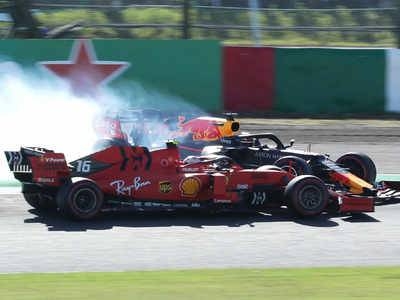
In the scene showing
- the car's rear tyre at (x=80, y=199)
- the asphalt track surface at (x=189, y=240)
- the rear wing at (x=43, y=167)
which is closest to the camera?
the asphalt track surface at (x=189, y=240)

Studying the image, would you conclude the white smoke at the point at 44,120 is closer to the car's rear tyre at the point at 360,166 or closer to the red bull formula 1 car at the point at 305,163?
the red bull formula 1 car at the point at 305,163

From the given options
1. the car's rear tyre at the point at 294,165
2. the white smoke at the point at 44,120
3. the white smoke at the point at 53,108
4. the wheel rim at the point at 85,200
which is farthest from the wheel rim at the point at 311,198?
the white smoke at the point at 44,120

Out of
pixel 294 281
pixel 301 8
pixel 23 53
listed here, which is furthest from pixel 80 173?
pixel 301 8

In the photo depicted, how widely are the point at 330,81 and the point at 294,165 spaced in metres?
10.5

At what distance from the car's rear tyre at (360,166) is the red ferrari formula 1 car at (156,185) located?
4.28 feet

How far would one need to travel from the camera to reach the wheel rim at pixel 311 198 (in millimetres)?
10375

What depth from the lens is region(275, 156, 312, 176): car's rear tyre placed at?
10977 millimetres

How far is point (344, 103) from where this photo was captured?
21359 millimetres

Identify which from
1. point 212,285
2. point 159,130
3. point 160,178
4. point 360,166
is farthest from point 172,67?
point 212,285

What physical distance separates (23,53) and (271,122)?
5.61 m

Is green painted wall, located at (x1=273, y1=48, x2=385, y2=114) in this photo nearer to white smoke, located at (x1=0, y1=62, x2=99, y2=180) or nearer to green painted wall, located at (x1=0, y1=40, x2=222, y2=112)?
green painted wall, located at (x1=0, y1=40, x2=222, y2=112)

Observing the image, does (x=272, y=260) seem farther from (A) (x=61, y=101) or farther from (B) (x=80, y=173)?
Result: (A) (x=61, y=101)

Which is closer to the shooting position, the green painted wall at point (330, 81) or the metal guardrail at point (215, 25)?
the green painted wall at point (330, 81)

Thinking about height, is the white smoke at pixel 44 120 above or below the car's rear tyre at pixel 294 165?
Result: above
